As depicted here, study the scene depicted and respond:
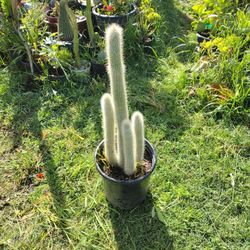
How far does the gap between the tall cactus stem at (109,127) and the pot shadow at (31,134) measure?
631mm

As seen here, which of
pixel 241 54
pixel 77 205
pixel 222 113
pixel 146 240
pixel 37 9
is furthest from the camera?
pixel 37 9

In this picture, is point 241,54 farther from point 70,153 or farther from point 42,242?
point 42,242

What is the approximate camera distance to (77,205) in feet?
8.24

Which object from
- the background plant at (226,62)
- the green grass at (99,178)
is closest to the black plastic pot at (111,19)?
the green grass at (99,178)

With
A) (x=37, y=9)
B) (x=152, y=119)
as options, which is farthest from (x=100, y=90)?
(x=37, y=9)

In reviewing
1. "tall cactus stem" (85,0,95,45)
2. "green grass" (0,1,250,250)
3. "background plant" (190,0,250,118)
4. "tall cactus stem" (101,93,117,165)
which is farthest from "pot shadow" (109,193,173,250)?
"tall cactus stem" (85,0,95,45)

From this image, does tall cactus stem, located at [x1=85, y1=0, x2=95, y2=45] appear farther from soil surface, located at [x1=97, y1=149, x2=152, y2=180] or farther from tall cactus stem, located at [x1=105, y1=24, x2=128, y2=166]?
soil surface, located at [x1=97, y1=149, x2=152, y2=180]

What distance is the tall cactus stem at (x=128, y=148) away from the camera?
1.94 m

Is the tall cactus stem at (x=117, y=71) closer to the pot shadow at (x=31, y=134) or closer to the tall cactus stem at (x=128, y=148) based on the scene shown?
the tall cactus stem at (x=128, y=148)

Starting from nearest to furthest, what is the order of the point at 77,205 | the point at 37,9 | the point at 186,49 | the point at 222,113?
the point at 77,205
the point at 222,113
the point at 37,9
the point at 186,49

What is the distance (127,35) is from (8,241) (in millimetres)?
2790

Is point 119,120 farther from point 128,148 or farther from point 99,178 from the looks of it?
point 99,178

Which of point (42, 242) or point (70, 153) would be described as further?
point (70, 153)

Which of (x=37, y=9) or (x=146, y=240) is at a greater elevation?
(x=37, y=9)
